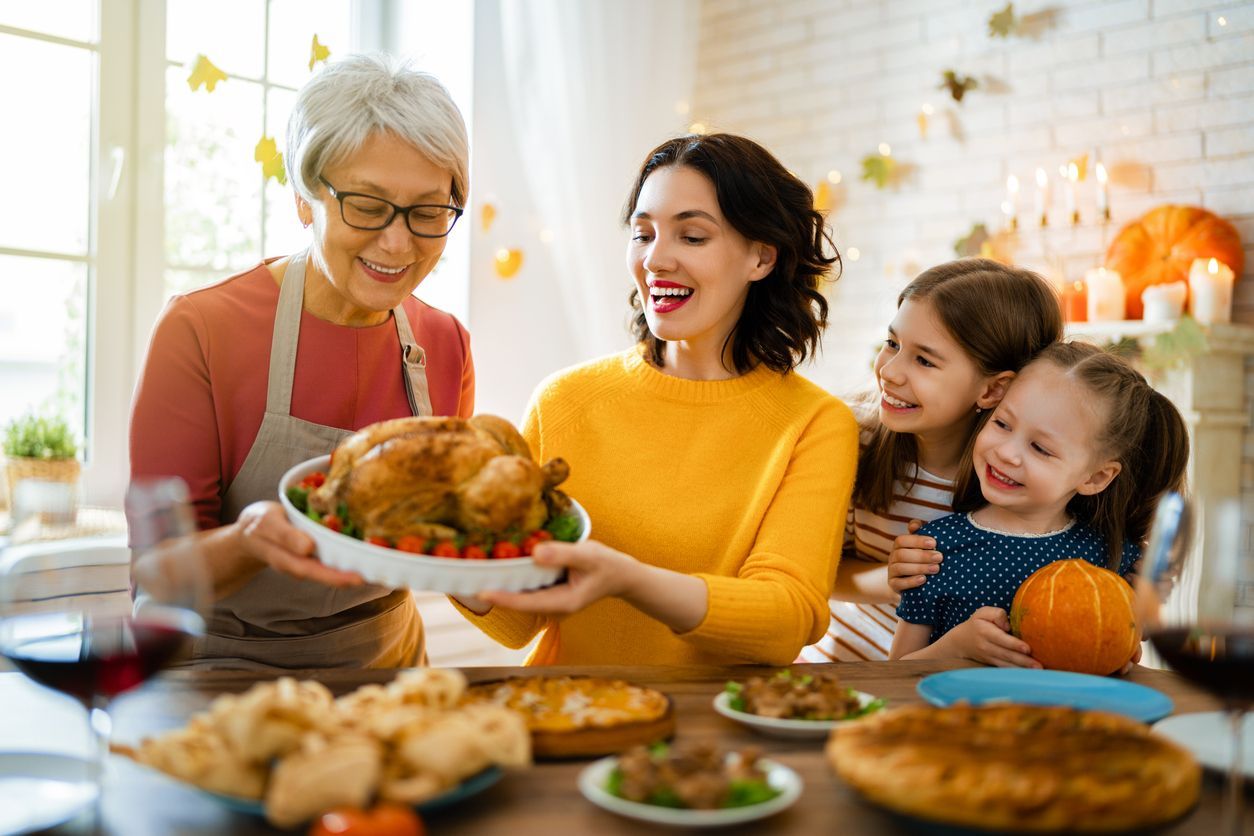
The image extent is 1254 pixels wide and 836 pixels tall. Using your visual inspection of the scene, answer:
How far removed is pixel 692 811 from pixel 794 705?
1.06 ft

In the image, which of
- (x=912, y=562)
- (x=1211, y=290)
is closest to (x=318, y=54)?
(x=912, y=562)

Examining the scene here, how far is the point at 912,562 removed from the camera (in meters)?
1.89

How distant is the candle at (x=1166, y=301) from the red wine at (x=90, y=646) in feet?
12.3

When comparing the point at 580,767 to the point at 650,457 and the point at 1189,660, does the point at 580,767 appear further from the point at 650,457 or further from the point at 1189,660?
the point at 650,457

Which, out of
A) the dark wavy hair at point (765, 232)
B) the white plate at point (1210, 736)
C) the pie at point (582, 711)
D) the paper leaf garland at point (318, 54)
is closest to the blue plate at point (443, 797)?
the pie at point (582, 711)

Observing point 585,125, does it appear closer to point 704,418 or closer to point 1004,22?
point 1004,22

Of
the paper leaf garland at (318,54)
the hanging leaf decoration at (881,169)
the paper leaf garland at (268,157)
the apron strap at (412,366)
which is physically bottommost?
the apron strap at (412,366)

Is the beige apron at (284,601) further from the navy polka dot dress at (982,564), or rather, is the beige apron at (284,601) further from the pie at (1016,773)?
the pie at (1016,773)

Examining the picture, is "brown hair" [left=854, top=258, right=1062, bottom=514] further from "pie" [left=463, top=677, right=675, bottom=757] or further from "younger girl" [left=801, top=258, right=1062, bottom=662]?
"pie" [left=463, top=677, right=675, bottom=757]

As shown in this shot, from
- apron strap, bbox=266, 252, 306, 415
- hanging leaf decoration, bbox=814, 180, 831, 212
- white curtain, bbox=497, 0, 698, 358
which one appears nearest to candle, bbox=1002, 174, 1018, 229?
hanging leaf decoration, bbox=814, 180, 831, 212

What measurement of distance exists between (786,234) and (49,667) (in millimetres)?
1475

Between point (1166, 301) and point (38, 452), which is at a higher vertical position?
point (1166, 301)

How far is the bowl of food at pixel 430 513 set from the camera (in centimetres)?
122

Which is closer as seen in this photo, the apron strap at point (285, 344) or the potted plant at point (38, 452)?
the apron strap at point (285, 344)
